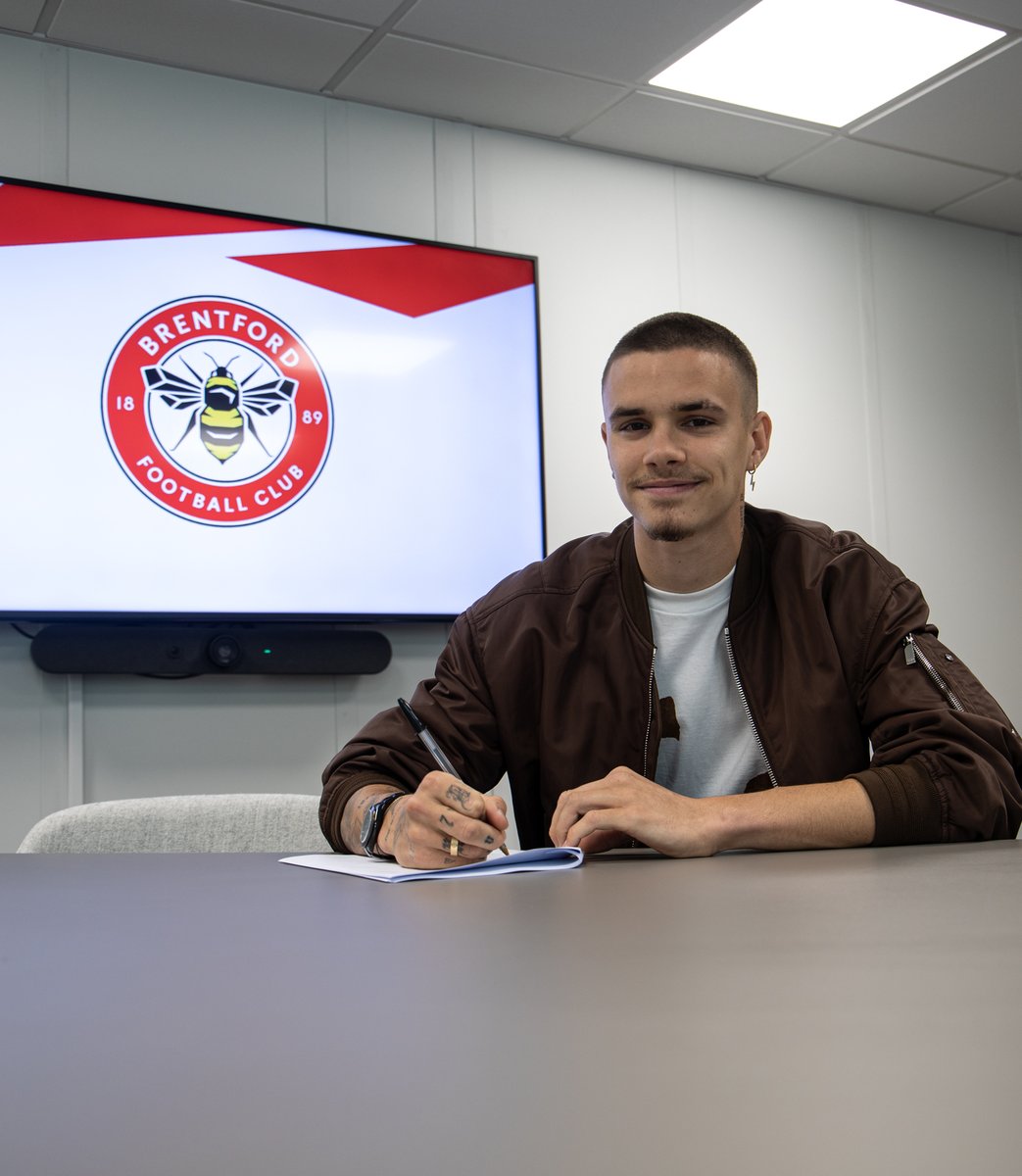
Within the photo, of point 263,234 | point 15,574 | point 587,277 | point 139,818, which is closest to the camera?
point 139,818

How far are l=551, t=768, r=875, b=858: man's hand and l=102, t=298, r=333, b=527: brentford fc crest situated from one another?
186 centimetres

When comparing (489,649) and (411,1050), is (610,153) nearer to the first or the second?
(489,649)

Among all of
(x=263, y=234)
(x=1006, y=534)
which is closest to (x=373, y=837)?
(x=263, y=234)

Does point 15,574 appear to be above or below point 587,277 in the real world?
below

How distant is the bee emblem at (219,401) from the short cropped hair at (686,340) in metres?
1.36

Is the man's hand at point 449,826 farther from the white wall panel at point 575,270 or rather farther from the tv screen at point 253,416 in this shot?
the white wall panel at point 575,270

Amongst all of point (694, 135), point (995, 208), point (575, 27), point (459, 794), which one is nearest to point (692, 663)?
point (459, 794)

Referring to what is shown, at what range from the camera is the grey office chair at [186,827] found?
159 centimetres

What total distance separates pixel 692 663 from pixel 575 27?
1.94 metres

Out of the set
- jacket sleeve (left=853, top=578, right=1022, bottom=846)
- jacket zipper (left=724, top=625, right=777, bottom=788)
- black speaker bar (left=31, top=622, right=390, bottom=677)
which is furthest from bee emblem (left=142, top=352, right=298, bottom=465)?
jacket sleeve (left=853, top=578, right=1022, bottom=846)

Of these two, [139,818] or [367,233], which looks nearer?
[139,818]

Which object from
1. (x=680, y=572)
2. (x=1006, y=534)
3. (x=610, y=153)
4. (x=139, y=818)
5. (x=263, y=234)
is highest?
(x=610, y=153)

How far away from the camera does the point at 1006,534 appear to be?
427 cm

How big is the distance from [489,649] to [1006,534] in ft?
10.3
